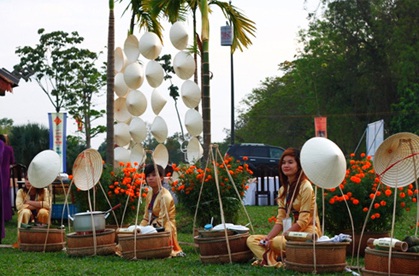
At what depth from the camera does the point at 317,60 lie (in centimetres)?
3759

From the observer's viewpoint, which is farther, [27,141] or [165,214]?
[27,141]

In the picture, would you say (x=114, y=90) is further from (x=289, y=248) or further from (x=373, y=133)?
(x=289, y=248)

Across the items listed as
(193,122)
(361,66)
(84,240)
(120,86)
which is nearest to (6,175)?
(193,122)

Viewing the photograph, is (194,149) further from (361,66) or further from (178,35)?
(361,66)

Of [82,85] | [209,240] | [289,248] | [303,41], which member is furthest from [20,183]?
[303,41]

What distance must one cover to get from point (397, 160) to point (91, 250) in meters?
3.87

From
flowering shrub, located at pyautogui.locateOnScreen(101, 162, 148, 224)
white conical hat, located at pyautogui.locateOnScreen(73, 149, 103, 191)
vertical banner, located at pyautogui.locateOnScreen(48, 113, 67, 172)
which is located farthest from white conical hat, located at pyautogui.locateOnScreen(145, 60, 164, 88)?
white conical hat, located at pyautogui.locateOnScreen(73, 149, 103, 191)

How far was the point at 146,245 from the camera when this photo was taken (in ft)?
29.1

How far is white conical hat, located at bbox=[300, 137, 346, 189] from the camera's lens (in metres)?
7.09

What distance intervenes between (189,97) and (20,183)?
361cm

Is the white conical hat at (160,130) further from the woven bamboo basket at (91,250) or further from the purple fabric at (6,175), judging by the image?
the woven bamboo basket at (91,250)

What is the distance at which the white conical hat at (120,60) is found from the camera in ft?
61.1

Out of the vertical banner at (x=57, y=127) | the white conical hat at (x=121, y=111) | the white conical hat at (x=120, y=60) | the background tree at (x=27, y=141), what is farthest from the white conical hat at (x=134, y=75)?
the background tree at (x=27, y=141)

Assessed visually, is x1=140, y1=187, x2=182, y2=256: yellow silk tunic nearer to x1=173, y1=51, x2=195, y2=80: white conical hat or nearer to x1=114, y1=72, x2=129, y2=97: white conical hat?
x1=173, y1=51, x2=195, y2=80: white conical hat
